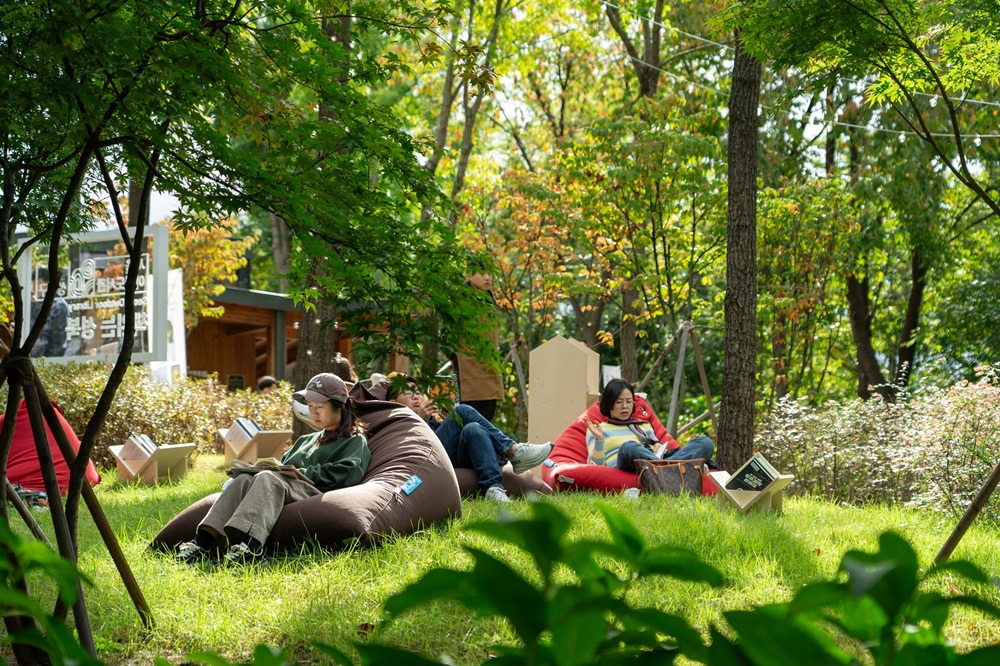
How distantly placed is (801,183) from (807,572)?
12.9 m

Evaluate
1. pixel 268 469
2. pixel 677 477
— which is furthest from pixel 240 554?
pixel 677 477

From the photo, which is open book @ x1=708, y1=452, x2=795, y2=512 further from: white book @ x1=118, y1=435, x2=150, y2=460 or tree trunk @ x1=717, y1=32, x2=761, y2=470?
white book @ x1=118, y1=435, x2=150, y2=460

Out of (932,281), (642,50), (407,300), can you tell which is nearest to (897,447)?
(407,300)

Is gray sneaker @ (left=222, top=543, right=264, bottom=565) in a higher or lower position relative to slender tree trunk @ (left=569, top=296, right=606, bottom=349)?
lower

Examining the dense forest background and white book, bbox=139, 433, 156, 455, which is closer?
white book, bbox=139, 433, 156, 455

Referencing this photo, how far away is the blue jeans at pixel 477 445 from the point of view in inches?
337

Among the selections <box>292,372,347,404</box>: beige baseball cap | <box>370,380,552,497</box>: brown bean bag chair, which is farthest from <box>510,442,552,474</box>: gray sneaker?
<box>292,372,347,404</box>: beige baseball cap

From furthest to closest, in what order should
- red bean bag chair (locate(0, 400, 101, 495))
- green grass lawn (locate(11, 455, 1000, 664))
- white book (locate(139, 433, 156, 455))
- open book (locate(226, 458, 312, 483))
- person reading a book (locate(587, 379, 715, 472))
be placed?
white book (locate(139, 433, 156, 455)), person reading a book (locate(587, 379, 715, 472)), red bean bag chair (locate(0, 400, 101, 495)), open book (locate(226, 458, 312, 483)), green grass lawn (locate(11, 455, 1000, 664))

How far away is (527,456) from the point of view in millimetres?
8828

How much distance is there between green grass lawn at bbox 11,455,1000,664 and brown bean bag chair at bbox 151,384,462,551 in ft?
0.44

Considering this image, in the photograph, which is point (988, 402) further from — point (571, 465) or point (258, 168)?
point (258, 168)

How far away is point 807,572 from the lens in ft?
17.7

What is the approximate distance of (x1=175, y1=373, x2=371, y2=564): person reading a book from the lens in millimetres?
5930

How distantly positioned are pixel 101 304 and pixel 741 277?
984 centimetres
